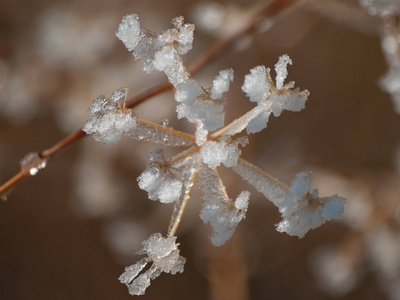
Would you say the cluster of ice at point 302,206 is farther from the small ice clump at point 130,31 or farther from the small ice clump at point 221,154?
the small ice clump at point 130,31

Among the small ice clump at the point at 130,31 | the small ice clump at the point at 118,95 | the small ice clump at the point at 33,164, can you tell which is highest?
the small ice clump at the point at 130,31

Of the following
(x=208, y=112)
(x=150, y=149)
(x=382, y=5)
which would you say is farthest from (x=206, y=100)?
(x=150, y=149)

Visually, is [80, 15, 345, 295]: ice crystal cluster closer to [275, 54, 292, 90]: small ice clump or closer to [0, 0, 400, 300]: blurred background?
[275, 54, 292, 90]: small ice clump

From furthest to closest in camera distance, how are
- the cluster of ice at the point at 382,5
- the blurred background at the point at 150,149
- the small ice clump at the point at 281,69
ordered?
1. the blurred background at the point at 150,149
2. the cluster of ice at the point at 382,5
3. the small ice clump at the point at 281,69

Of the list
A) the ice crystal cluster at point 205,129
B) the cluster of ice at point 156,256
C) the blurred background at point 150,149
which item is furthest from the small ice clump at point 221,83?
the blurred background at point 150,149

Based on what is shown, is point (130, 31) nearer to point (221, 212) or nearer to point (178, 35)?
point (178, 35)

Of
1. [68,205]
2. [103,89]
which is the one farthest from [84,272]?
[103,89]

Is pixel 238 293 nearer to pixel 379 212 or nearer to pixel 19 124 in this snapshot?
pixel 379 212
